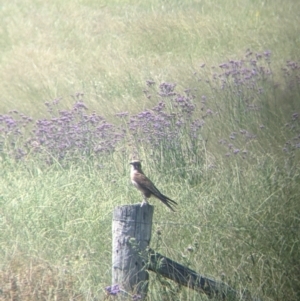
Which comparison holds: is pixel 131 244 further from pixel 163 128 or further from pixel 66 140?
pixel 66 140

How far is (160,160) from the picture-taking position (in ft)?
25.5

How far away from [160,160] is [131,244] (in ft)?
9.82

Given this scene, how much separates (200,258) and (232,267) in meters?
0.26

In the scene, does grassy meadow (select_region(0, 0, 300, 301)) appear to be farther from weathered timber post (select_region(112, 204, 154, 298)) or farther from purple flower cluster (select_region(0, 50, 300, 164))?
weathered timber post (select_region(112, 204, 154, 298))

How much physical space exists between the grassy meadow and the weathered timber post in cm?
36

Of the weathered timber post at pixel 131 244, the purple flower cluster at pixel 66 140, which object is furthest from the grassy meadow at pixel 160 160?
the weathered timber post at pixel 131 244

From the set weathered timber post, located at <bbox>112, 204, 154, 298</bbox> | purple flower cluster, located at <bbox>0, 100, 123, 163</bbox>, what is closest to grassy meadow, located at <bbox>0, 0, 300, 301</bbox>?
purple flower cluster, located at <bbox>0, 100, 123, 163</bbox>

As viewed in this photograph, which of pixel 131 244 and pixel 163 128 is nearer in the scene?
pixel 131 244

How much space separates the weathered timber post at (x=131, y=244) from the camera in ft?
15.7

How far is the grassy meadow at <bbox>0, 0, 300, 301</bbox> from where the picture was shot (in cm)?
566

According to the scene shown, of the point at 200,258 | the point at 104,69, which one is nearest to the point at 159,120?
the point at 200,258

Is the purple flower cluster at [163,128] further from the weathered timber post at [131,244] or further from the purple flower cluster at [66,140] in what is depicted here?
the weathered timber post at [131,244]

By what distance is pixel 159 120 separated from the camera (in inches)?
316

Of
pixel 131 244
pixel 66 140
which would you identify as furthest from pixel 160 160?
pixel 131 244
